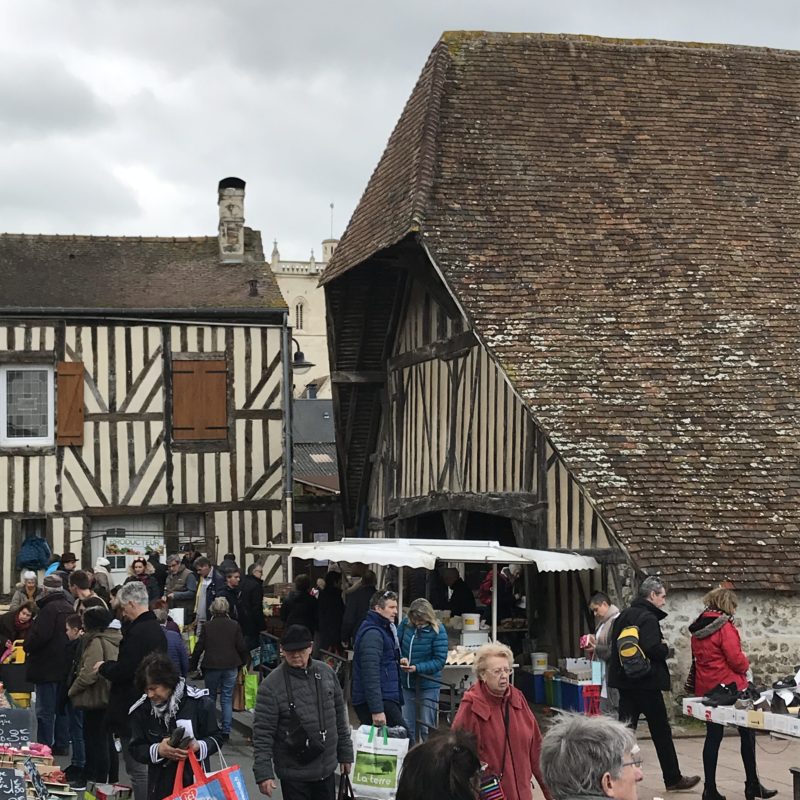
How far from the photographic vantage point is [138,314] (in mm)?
19906

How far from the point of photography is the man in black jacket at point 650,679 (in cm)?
850

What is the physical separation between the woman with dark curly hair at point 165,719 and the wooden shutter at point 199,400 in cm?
1360

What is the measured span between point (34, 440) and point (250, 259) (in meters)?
4.38

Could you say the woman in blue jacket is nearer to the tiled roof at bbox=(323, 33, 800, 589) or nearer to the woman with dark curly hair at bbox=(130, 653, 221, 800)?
the tiled roof at bbox=(323, 33, 800, 589)

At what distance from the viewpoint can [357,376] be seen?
1859cm

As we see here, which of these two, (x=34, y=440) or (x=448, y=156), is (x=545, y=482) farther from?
(x=34, y=440)

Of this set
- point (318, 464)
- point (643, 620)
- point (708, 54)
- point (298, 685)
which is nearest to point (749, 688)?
point (643, 620)

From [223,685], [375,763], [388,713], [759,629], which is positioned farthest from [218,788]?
[759,629]

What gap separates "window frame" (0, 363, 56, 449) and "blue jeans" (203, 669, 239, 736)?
30.3 feet

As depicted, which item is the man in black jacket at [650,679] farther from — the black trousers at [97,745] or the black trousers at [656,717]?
the black trousers at [97,745]

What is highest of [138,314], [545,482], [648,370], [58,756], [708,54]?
[708,54]

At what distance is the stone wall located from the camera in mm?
12008

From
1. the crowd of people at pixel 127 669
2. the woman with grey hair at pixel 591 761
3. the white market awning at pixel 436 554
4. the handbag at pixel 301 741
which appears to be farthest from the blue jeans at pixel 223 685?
the woman with grey hair at pixel 591 761

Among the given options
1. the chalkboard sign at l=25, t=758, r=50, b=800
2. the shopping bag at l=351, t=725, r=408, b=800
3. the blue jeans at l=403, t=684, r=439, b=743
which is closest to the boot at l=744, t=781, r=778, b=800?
the shopping bag at l=351, t=725, r=408, b=800
